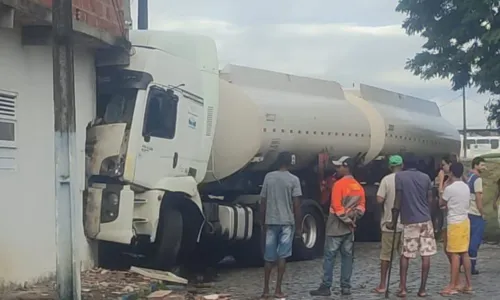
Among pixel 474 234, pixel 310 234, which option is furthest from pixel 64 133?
pixel 310 234

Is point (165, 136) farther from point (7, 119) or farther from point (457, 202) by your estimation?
point (457, 202)

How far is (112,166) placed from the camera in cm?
1146

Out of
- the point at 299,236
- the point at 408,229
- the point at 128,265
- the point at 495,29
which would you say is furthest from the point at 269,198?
the point at 495,29

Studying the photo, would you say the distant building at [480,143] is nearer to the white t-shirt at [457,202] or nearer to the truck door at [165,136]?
the truck door at [165,136]

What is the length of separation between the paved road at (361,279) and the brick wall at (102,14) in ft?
12.9

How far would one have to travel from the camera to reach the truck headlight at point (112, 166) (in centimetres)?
1137

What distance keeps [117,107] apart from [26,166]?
1.95 meters

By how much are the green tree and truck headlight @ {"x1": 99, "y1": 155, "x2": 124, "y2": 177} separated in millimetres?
9283

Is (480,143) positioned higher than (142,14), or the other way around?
(142,14)

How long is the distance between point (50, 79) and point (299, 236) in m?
5.81

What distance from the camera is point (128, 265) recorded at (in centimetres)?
1239

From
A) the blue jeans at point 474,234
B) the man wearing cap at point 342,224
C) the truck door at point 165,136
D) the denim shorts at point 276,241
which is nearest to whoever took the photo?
the denim shorts at point 276,241

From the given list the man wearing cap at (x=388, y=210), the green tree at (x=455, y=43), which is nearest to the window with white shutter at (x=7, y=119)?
the man wearing cap at (x=388, y=210)

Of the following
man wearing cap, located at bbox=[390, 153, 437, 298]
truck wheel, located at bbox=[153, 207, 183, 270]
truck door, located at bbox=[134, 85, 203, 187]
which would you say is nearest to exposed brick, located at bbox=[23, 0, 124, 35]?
truck door, located at bbox=[134, 85, 203, 187]
